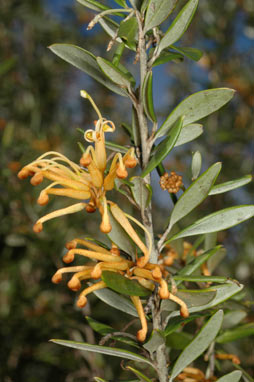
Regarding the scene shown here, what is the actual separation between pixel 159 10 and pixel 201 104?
113 mm

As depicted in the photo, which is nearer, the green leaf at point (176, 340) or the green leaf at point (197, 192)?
the green leaf at point (197, 192)

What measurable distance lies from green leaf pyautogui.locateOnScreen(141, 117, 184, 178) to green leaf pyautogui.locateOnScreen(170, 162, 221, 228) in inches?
1.8

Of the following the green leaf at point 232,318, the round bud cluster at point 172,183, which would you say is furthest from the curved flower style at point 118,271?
the green leaf at point 232,318

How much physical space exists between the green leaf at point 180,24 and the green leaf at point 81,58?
0.08 meters

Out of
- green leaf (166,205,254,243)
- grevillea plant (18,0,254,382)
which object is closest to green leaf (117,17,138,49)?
grevillea plant (18,0,254,382)

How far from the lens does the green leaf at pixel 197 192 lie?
461 millimetres

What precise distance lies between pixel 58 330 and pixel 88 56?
2.97 feet

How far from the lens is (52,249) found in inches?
48.4

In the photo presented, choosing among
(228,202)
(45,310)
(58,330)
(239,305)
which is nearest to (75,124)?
(228,202)

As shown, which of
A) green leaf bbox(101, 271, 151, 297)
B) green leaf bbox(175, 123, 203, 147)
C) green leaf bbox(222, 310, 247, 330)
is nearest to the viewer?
green leaf bbox(101, 271, 151, 297)

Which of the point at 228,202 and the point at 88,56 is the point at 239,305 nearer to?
the point at 88,56

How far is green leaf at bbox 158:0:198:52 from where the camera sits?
47cm

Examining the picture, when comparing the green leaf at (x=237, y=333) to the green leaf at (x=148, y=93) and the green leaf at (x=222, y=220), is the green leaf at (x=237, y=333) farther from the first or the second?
the green leaf at (x=148, y=93)

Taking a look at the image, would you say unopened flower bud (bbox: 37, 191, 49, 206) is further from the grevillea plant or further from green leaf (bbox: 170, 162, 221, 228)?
green leaf (bbox: 170, 162, 221, 228)
